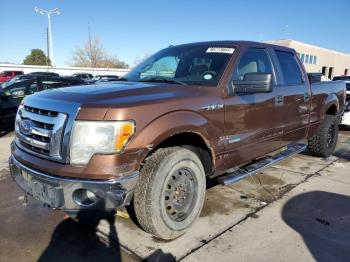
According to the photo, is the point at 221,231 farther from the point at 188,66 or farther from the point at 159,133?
the point at 188,66

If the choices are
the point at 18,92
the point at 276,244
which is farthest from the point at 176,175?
the point at 18,92

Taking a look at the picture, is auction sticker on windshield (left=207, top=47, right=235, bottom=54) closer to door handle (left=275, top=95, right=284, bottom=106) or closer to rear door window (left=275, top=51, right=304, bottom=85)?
door handle (left=275, top=95, right=284, bottom=106)

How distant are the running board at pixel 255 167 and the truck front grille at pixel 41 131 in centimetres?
173

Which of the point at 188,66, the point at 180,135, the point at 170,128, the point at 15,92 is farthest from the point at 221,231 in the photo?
the point at 15,92

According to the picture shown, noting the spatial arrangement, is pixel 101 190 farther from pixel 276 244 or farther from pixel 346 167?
pixel 346 167

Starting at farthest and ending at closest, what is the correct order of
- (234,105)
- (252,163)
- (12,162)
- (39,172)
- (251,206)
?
(252,163), (251,206), (234,105), (12,162), (39,172)

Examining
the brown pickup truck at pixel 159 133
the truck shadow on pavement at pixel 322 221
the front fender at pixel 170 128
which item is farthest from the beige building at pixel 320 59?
the front fender at pixel 170 128

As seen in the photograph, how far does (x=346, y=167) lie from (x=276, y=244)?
3296mm

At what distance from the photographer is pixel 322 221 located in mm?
3604

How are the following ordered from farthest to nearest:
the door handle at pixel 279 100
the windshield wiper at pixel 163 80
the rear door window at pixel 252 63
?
the door handle at pixel 279 100 < the rear door window at pixel 252 63 < the windshield wiper at pixel 163 80

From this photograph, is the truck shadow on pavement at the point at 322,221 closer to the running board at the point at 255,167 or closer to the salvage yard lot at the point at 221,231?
the salvage yard lot at the point at 221,231

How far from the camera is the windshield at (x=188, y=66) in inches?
143

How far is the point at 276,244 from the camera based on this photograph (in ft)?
10.2

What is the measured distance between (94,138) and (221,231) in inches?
63.9
